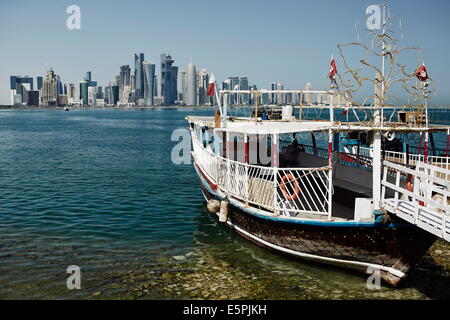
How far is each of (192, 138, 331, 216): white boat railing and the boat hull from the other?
480 millimetres

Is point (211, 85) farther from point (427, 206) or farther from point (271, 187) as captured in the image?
point (427, 206)

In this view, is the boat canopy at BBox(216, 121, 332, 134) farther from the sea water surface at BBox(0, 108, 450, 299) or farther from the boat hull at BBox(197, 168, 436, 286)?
the sea water surface at BBox(0, 108, 450, 299)

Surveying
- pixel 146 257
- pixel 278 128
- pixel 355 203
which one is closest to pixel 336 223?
pixel 355 203

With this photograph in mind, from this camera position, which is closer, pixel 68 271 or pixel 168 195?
pixel 68 271

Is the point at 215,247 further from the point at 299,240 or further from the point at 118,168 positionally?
the point at 118,168

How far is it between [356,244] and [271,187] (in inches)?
122

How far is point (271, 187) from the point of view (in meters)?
11.9

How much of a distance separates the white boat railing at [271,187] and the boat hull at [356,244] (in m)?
0.48

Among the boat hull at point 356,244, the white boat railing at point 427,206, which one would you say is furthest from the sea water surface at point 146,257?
the white boat railing at point 427,206

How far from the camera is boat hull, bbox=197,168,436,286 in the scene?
916 cm

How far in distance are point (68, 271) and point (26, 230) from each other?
15.3 feet

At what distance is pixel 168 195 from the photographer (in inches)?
842

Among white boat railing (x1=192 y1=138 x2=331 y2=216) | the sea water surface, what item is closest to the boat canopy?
white boat railing (x1=192 y1=138 x2=331 y2=216)
